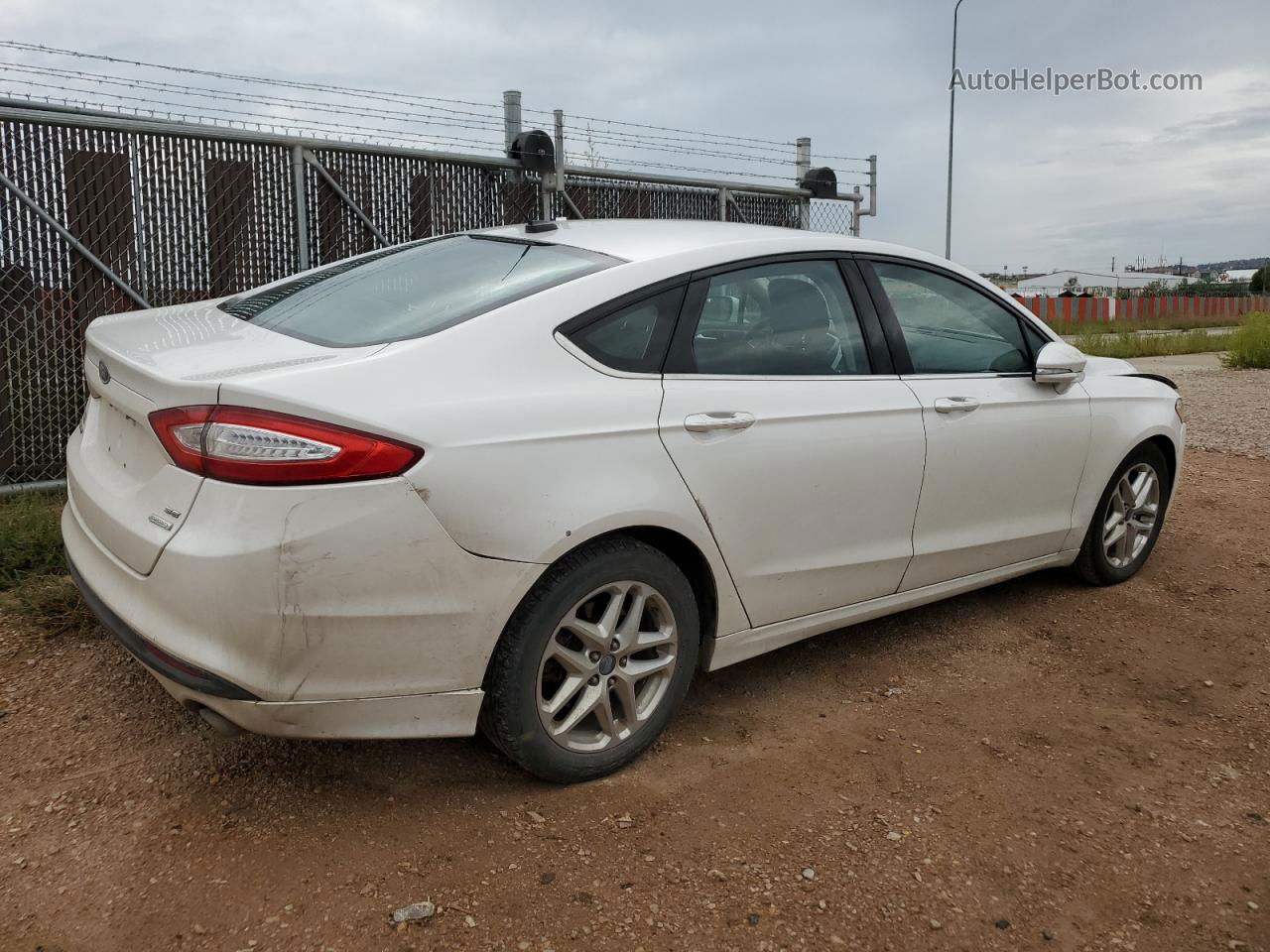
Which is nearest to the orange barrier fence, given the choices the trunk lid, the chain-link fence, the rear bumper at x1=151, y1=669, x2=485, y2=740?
the chain-link fence

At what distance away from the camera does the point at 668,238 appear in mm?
3355

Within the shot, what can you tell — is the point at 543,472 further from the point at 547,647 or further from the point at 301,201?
the point at 301,201

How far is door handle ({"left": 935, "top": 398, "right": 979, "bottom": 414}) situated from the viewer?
372cm

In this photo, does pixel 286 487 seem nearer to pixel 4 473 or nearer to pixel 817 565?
pixel 817 565

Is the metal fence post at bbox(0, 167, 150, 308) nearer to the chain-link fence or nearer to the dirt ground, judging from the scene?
the chain-link fence

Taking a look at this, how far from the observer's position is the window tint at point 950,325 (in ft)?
12.5

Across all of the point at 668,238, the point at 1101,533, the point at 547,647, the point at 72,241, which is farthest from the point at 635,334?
the point at 72,241

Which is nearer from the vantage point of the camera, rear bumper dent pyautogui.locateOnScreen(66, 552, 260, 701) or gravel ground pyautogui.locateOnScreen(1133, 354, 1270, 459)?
rear bumper dent pyautogui.locateOnScreen(66, 552, 260, 701)

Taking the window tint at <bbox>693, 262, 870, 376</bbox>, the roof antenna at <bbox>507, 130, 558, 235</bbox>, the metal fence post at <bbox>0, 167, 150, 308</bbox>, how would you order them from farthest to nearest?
the roof antenna at <bbox>507, 130, 558, 235</bbox>
the metal fence post at <bbox>0, 167, 150, 308</bbox>
the window tint at <bbox>693, 262, 870, 376</bbox>

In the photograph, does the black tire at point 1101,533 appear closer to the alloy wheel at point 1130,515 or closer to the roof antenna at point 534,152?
the alloy wheel at point 1130,515

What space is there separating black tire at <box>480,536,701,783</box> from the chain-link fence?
4.36 metres

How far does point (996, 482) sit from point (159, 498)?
9.35 feet

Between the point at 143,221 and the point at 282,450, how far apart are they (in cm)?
475

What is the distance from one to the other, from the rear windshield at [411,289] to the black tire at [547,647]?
0.72 metres
